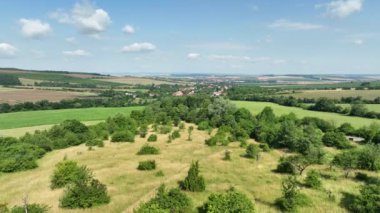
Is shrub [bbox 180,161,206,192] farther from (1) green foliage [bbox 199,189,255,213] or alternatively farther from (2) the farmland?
(2) the farmland

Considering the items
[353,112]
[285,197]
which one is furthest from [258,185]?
[353,112]

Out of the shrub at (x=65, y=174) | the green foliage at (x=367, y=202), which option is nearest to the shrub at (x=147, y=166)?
the shrub at (x=65, y=174)

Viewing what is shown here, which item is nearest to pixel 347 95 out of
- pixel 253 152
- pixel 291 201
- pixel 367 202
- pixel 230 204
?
pixel 253 152

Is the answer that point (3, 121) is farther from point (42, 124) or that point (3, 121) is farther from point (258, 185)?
point (258, 185)

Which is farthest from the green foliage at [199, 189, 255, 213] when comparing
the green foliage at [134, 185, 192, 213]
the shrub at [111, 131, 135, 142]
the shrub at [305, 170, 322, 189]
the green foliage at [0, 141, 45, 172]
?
the shrub at [111, 131, 135, 142]

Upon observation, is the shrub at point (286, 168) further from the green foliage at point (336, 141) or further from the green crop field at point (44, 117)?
the green crop field at point (44, 117)

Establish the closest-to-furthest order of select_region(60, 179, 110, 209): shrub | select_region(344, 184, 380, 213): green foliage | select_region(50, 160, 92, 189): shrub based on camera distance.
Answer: select_region(344, 184, 380, 213): green foliage
select_region(60, 179, 110, 209): shrub
select_region(50, 160, 92, 189): shrub

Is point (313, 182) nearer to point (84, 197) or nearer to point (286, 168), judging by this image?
point (286, 168)
